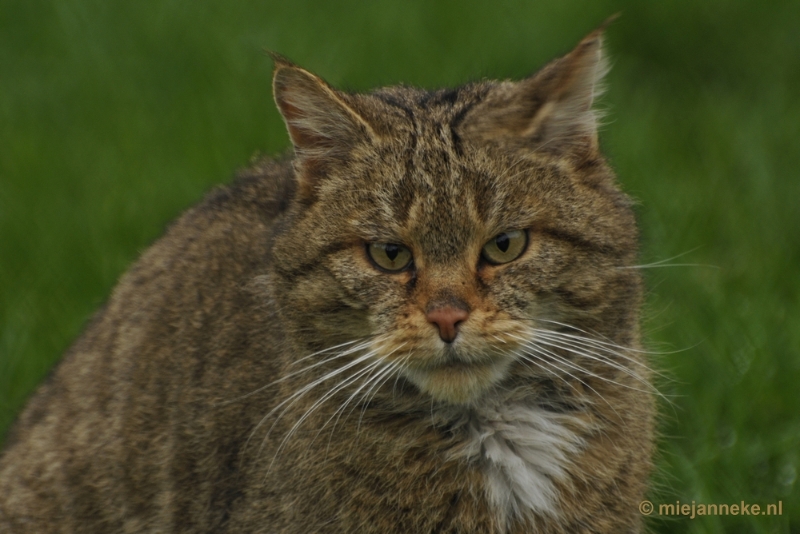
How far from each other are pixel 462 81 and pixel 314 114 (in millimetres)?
2782

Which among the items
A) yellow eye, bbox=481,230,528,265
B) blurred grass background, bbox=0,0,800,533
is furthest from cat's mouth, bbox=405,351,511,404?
blurred grass background, bbox=0,0,800,533

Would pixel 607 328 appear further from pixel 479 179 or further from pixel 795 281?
pixel 795 281

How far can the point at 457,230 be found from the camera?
3.11 m

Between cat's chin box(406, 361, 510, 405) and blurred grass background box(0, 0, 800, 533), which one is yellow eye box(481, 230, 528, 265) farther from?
blurred grass background box(0, 0, 800, 533)

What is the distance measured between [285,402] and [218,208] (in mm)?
1047

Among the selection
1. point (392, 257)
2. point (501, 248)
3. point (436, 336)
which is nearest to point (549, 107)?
point (501, 248)

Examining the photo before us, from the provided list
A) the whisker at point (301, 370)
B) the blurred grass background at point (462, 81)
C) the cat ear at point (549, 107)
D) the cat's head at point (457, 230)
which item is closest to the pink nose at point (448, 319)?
the cat's head at point (457, 230)

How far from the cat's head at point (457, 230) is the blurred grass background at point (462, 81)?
613 mm

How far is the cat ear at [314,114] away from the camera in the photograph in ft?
10.8

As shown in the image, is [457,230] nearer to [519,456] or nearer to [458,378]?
[458,378]

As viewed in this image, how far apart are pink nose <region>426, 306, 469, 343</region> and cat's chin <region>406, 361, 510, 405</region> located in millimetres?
131

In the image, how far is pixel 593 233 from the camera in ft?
10.6

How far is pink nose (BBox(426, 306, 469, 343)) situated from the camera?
9.79 ft

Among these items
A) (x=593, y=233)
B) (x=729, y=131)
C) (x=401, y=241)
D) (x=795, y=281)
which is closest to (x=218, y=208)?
(x=401, y=241)
